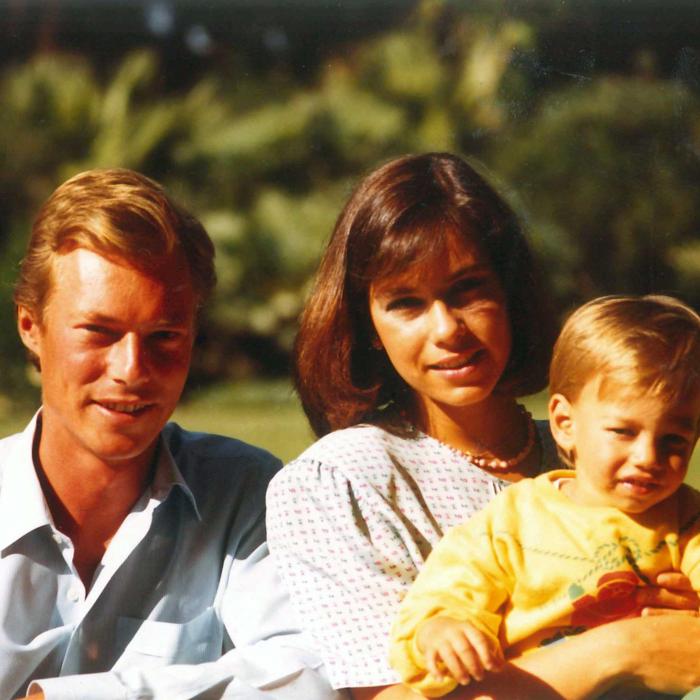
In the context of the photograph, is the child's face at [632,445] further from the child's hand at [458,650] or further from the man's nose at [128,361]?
the man's nose at [128,361]

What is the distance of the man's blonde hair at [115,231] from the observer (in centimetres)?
227

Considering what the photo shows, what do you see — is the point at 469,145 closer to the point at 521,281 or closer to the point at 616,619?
the point at 521,281

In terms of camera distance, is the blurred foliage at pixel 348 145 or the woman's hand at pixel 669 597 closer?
the woman's hand at pixel 669 597

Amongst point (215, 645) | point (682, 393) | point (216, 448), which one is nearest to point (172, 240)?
point (216, 448)

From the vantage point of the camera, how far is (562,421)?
2.01 metres

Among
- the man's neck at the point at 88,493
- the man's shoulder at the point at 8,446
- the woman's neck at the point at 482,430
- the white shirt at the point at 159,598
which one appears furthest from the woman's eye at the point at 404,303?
the man's shoulder at the point at 8,446

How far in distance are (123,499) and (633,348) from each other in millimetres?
1025

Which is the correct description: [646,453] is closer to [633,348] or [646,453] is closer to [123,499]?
[633,348]

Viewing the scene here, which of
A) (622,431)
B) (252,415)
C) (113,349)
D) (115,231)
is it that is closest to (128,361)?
(113,349)

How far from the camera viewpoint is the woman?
82.7 inches

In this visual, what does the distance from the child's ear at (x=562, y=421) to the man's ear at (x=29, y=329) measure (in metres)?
0.96

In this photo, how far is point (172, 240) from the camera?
2.31 metres

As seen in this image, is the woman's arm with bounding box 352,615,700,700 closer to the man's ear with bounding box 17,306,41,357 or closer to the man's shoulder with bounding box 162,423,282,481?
the man's shoulder with bounding box 162,423,282,481

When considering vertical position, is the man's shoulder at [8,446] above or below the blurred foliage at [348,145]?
below
